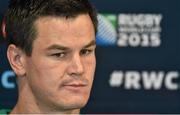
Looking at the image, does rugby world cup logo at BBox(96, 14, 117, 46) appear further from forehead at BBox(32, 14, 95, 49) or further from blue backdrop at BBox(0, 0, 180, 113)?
forehead at BBox(32, 14, 95, 49)

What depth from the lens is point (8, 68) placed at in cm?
224

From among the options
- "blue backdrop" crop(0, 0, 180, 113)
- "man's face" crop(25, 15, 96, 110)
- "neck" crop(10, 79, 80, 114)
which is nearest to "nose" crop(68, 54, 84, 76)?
"man's face" crop(25, 15, 96, 110)

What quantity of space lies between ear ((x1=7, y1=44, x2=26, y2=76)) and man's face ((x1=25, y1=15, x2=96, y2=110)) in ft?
0.09

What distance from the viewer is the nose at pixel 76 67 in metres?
1.08

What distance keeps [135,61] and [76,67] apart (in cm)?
119

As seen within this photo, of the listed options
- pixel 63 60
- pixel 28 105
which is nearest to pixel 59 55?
pixel 63 60

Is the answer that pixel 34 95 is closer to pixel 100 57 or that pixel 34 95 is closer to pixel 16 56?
pixel 16 56

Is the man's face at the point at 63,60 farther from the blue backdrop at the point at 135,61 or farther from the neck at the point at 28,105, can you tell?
the blue backdrop at the point at 135,61

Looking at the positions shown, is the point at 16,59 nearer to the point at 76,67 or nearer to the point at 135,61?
the point at 76,67

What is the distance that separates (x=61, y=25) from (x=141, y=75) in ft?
3.90

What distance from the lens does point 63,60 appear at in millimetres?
1095

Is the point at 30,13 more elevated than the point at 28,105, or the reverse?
the point at 30,13

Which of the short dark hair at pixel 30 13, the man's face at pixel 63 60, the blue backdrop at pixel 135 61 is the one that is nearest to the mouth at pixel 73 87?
the man's face at pixel 63 60

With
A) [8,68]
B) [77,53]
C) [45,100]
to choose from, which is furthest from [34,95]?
[8,68]
